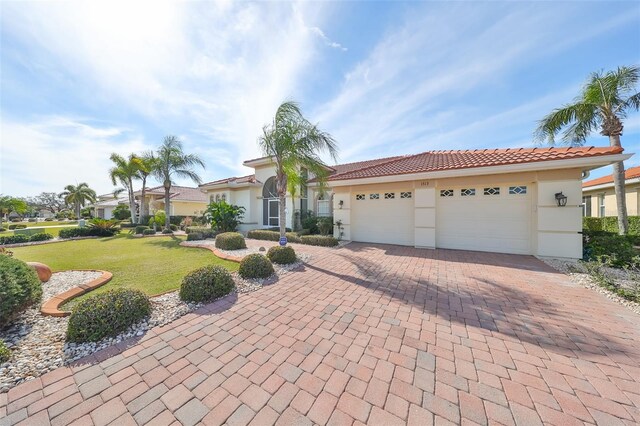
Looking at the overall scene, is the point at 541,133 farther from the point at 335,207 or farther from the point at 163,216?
the point at 163,216

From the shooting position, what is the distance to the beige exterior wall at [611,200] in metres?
14.1

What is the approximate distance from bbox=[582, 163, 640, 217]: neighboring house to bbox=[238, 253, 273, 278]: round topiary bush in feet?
61.6

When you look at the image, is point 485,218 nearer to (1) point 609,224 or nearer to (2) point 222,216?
(1) point 609,224

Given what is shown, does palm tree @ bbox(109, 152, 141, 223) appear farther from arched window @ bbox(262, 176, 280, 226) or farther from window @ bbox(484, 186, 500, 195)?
window @ bbox(484, 186, 500, 195)

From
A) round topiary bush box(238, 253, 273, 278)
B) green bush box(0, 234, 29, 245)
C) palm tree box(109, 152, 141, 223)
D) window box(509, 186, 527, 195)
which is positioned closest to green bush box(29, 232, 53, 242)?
green bush box(0, 234, 29, 245)

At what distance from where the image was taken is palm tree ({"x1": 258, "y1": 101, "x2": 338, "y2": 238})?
27.6 feet

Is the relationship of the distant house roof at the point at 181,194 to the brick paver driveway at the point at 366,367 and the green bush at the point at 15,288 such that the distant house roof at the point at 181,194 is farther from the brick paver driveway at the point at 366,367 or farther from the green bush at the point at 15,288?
the brick paver driveway at the point at 366,367

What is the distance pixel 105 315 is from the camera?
11.7 feet

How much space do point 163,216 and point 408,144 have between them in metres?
21.8

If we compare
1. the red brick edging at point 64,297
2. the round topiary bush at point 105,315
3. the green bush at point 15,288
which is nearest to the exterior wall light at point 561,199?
the round topiary bush at point 105,315

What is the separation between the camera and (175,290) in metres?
5.48

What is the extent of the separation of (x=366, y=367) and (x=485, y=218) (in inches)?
389

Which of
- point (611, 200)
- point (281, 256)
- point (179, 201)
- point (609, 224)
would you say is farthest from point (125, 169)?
point (611, 200)

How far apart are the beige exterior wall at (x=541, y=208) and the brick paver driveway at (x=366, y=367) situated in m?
4.37
